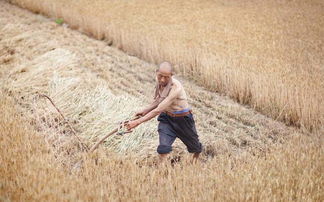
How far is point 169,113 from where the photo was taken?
10.0 ft

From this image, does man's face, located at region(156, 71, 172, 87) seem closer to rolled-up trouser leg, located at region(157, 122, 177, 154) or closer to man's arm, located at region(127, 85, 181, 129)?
man's arm, located at region(127, 85, 181, 129)

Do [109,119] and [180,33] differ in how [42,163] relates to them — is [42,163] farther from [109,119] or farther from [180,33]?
[180,33]

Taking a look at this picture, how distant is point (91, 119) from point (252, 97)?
267cm

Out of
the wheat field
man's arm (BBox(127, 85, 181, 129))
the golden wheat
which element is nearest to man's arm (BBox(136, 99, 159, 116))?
man's arm (BBox(127, 85, 181, 129))

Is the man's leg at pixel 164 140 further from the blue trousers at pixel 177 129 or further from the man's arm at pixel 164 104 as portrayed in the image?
the man's arm at pixel 164 104

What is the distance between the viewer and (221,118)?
15.3ft

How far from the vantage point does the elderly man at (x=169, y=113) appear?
2.79 meters

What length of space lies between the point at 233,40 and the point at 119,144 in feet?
15.0

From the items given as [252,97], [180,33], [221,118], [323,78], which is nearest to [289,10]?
[180,33]

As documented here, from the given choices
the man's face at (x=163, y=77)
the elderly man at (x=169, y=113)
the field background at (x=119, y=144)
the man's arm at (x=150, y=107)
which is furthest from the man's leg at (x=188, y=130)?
the man's face at (x=163, y=77)

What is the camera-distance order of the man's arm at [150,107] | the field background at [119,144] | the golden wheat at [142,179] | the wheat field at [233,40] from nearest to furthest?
the golden wheat at [142,179] < the field background at [119,144] < the man's arm at [150,107] < the wheat field at [233,40]

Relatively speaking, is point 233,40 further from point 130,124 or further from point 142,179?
point 142,179

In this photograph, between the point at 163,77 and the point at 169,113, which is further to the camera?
the point at 169,113

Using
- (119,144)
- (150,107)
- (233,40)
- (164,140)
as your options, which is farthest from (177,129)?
(233,40)
